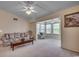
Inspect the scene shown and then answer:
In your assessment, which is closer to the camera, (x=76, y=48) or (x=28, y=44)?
(x=76, y=48)

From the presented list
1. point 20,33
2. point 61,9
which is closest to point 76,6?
point 61,9

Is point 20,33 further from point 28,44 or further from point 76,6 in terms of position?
Answer: point 76,6

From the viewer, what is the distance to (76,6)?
4797mm

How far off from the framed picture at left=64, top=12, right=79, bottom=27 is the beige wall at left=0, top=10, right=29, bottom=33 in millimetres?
1967

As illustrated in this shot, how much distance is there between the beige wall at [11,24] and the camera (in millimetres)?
4578

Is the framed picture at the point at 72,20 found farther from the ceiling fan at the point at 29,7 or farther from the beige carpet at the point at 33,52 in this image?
the ceiling fan at the point at 29,7

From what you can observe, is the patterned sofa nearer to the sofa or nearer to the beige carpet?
the sofa

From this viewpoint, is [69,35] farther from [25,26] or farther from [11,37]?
[11,37]

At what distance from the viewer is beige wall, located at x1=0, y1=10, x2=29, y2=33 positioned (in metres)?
4.58

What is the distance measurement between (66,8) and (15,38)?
9.04 feet

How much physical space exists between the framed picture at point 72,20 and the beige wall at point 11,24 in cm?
197

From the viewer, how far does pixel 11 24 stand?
183 inches

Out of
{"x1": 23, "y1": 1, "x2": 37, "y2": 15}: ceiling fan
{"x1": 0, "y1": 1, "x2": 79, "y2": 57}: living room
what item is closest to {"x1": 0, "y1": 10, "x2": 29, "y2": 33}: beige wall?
{"x1": 0, "y1": 1, "x2": 79, "y2": 57}: living room

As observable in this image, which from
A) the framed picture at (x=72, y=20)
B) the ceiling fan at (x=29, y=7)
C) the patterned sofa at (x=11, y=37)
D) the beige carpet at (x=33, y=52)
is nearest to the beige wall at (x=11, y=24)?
the patterned sofa at (x=11, y=37)
